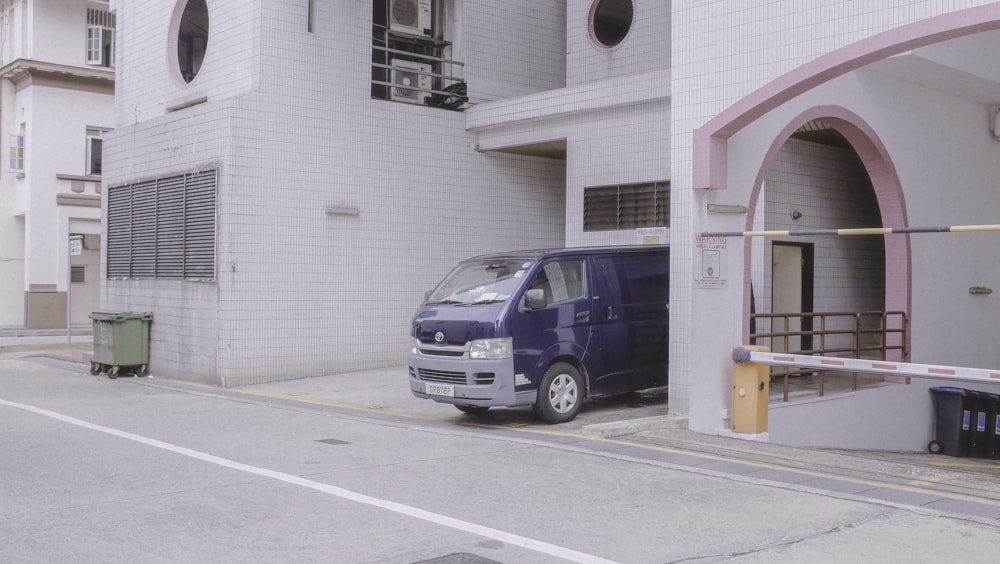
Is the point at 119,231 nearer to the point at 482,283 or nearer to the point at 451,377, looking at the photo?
the point at 482,283

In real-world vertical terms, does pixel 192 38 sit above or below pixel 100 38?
below

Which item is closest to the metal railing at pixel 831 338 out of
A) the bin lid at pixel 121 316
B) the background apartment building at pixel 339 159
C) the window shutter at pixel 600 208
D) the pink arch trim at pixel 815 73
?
the pink arch trim at pixel 815 73

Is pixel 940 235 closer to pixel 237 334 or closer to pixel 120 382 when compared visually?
pixel 237 334

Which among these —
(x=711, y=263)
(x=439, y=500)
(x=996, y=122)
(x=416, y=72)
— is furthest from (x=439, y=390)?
(x=996, y=122)

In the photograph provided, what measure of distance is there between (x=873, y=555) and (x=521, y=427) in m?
5.48

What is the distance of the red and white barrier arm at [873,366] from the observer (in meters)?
8.43

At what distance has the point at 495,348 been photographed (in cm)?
1059

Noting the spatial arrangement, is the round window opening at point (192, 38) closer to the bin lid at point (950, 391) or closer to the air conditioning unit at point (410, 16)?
the air conditioning unit at point (410, 16)

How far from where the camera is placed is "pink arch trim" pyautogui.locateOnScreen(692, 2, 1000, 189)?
8438 mm

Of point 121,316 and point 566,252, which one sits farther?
point 121,316

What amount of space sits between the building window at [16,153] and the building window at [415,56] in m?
17.3

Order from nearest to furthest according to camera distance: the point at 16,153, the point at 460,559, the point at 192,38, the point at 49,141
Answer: the point at 460,559, the point at 192,38, the point at 49,141, the point at 16,153

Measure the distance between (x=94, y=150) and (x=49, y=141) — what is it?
4.52 ft

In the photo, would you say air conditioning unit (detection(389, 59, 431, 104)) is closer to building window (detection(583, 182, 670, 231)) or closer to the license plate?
building window (detection(583, 182, 670, 231))
